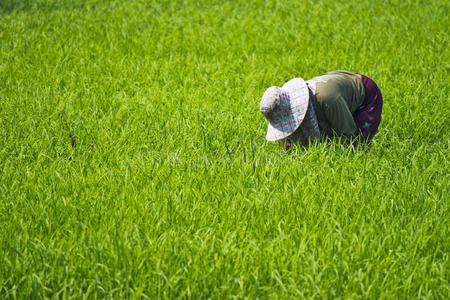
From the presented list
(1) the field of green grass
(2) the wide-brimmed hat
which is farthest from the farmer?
(1) the field of green grass

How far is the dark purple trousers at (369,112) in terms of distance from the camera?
11.3ft

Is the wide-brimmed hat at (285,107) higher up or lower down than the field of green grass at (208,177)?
higher up

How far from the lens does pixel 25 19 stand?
731cm

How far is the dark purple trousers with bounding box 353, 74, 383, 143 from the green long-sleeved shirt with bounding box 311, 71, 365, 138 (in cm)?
5

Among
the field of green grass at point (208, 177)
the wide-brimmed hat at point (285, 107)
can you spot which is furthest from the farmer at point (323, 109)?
the field of green grass at point (208, 177)

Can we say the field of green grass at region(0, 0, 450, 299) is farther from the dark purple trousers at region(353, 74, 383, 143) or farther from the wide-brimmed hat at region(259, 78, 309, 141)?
the wide-brimmed hat at region(259, 78, 309, 141)

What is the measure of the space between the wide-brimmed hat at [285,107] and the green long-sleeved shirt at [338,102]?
15cm

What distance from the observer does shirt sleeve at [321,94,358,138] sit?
3.11 m

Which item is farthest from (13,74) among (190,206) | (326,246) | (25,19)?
(326,246)

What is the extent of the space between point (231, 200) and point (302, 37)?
4.26 meters

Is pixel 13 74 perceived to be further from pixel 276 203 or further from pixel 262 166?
pixel 276 203

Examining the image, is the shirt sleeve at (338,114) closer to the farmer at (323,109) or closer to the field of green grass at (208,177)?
the farmer at (323,109)

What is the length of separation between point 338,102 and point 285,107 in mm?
359

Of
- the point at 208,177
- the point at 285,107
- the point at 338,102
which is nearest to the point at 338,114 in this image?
the point at 338,102
